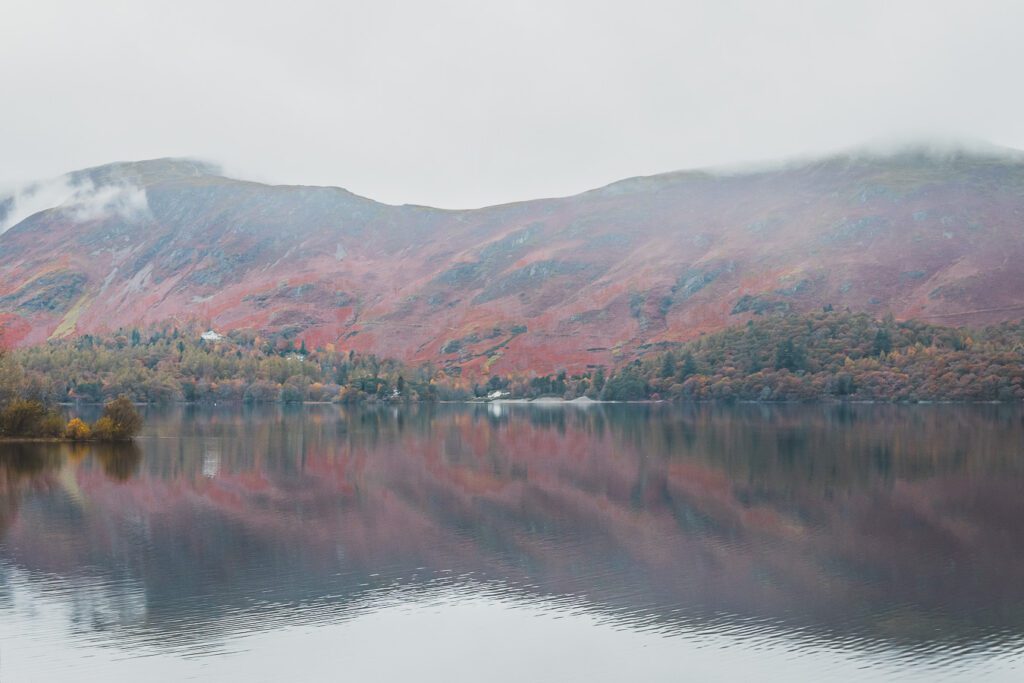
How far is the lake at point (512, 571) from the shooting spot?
24047mm

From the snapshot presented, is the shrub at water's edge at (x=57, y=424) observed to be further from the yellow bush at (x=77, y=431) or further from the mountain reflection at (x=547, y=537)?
the mountain reflection at (x=547, y=537)

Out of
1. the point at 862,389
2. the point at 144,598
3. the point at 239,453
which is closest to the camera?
the point at 144,598

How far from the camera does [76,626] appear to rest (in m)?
26.3

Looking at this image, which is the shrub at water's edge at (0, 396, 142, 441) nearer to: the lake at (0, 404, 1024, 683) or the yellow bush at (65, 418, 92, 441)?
the yellow bush at (65, 418, 92, 441)

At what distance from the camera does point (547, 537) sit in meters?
39.7

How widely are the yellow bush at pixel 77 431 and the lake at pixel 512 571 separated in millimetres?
20762

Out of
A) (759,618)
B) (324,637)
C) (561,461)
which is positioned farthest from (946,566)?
(561,461)

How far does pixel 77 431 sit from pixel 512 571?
6728 cm

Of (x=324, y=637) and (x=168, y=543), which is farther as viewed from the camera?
(x=168, y=543)

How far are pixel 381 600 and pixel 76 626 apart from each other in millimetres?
8676

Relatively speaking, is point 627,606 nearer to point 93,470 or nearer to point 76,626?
point 76,626

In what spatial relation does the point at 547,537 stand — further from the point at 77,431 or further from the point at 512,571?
the point at 77,431

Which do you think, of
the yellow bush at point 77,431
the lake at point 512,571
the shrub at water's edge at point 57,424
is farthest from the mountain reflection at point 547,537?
the yellow bush at point 77,431

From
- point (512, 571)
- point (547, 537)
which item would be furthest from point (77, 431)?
point (512, 571)
